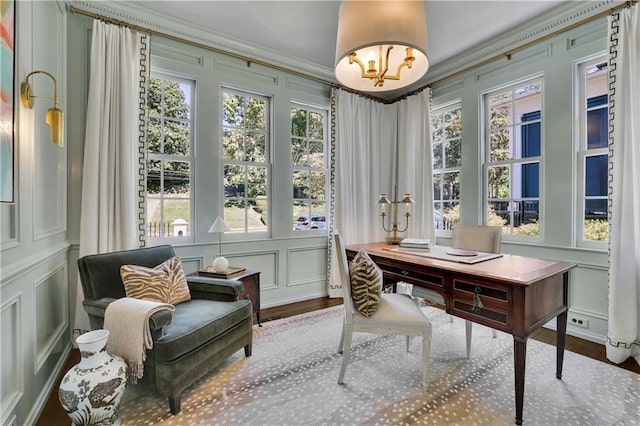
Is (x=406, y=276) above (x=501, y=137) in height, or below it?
below

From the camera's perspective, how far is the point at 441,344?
2555 millimetres

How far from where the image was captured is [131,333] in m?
1.67

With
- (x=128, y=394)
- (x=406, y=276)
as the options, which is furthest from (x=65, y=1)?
(x=406, y=276)

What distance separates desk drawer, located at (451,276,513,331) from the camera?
1.62 m

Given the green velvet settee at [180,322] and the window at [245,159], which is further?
the window at [245,159]

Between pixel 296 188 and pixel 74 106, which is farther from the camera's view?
pixel 296 188

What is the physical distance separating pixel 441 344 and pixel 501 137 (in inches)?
93.7

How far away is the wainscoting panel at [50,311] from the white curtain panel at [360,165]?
8.73 ft

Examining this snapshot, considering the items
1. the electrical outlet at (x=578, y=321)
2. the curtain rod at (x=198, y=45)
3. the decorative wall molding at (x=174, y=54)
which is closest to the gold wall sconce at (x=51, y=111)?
the curtain rod at (x=198, y=45)

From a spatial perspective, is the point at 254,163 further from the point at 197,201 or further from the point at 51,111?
the point at 51,111

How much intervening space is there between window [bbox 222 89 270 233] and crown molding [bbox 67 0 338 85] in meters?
0.45

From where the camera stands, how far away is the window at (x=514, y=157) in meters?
3.10

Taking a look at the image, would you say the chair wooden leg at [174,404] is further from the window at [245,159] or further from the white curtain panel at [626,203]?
the white curtain panel at [626,203]

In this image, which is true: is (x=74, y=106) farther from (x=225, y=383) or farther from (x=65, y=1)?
(x=225, y=383)
